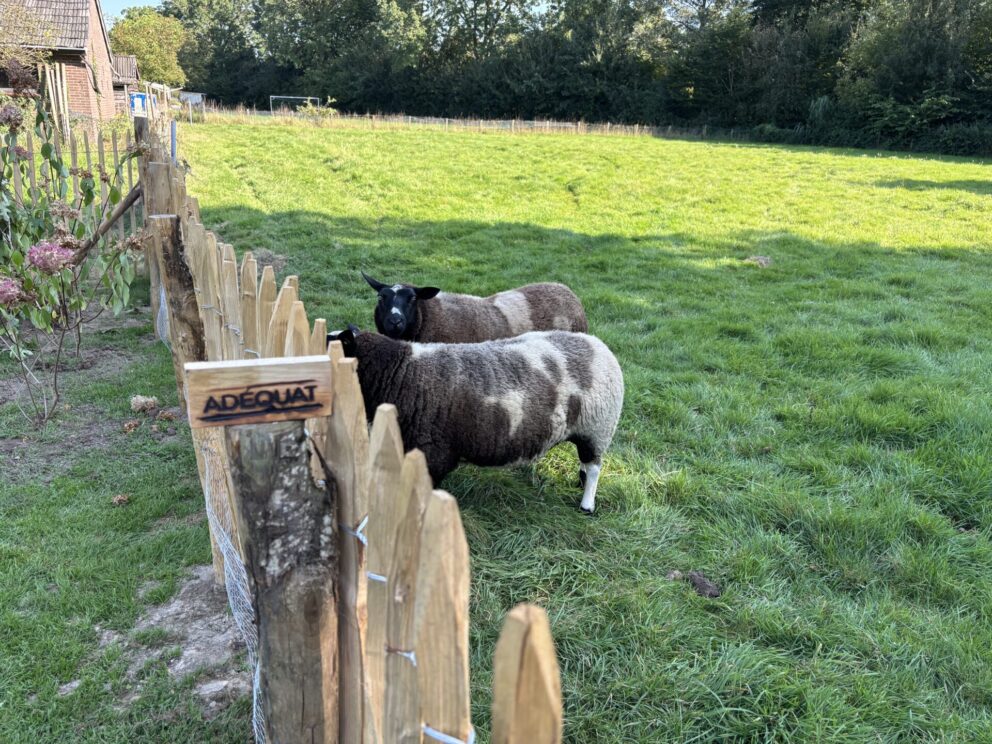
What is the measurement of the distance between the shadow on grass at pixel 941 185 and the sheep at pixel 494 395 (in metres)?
15.7

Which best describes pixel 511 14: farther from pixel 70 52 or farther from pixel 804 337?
pixel 804 337

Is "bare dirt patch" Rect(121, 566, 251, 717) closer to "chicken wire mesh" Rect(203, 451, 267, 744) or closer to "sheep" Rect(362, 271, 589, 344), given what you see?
"chicken wire mesh" Rect(203, 451, 267, 744)

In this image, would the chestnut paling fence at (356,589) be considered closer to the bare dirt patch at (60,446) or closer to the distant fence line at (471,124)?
the bare dirt patch at (60,446)

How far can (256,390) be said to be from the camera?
156 centimetres

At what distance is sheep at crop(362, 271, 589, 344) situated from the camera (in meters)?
5.56

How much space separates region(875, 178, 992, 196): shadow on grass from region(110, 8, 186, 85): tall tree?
53.7 m

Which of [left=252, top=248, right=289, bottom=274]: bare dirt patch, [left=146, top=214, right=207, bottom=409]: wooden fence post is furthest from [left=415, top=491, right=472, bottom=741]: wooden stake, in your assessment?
[left=252, top=248, right=289, bottom=274]: bare dirt patch

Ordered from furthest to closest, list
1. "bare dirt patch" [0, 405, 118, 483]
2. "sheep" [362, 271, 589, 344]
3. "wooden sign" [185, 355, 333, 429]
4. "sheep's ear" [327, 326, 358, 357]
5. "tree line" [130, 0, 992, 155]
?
1. "tree line" [130, 0, 992, 155]
2. "sheep" [362, 271, 589, 344]
3. "bare dirt patch" [0, 405, 118, 483]
4. "sheep's ear" [327, 326, 358, 357]
5. "wooden sign" [185, 355, 333, 429]

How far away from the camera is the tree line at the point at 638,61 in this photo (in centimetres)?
3366

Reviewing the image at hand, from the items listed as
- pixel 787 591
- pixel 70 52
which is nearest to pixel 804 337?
pixel 787 591

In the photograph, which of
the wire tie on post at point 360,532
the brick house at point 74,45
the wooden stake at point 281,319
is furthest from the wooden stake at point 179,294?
the brick house at point 74,45

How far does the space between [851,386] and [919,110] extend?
34.1 metres

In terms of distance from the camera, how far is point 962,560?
3.64m

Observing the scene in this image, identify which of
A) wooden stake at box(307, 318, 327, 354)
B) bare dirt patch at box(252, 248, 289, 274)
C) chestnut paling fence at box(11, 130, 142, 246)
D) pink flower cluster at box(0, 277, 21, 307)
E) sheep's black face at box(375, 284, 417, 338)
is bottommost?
bare dirt patch at box(252, 248, 289, 274)
